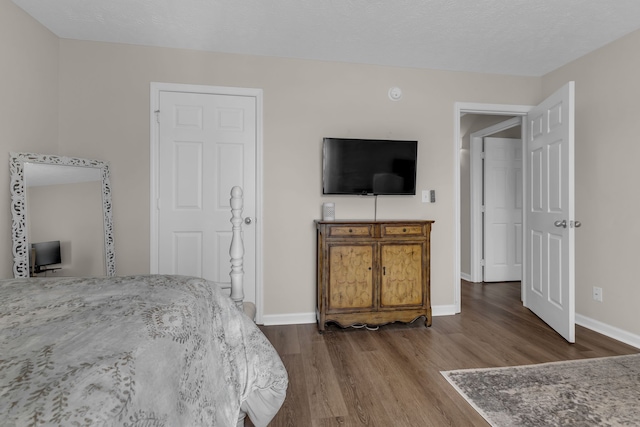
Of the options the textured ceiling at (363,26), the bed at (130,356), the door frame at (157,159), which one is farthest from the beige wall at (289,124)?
the bed at (130,356)

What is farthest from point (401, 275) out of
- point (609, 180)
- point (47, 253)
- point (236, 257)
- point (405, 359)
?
point (47, 253)

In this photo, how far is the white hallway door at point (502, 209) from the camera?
14.9 feet

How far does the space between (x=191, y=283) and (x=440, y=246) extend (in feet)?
8.73

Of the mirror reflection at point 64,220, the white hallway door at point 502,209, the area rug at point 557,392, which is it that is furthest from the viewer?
the white hallway door at point 502,209

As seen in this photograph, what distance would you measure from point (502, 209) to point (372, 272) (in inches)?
114

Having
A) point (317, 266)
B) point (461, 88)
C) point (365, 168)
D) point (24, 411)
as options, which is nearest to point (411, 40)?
point (461, 88)

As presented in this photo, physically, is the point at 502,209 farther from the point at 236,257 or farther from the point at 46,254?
the point at 46,254

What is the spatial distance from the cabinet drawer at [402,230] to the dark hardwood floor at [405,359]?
0.86m

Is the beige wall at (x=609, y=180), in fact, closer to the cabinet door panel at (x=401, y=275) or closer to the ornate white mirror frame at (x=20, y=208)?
the cabinet door panel at (x=401, y=275)

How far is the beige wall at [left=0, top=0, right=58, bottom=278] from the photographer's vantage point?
2.18 metres

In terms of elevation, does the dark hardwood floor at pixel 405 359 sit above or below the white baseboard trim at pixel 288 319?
below

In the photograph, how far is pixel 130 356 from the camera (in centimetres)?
68

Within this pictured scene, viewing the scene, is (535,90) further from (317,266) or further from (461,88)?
(317,266)

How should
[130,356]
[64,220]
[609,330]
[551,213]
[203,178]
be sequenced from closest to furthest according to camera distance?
[130,356]
[64,220]
[609,330]
[551,213]
[203,178]
